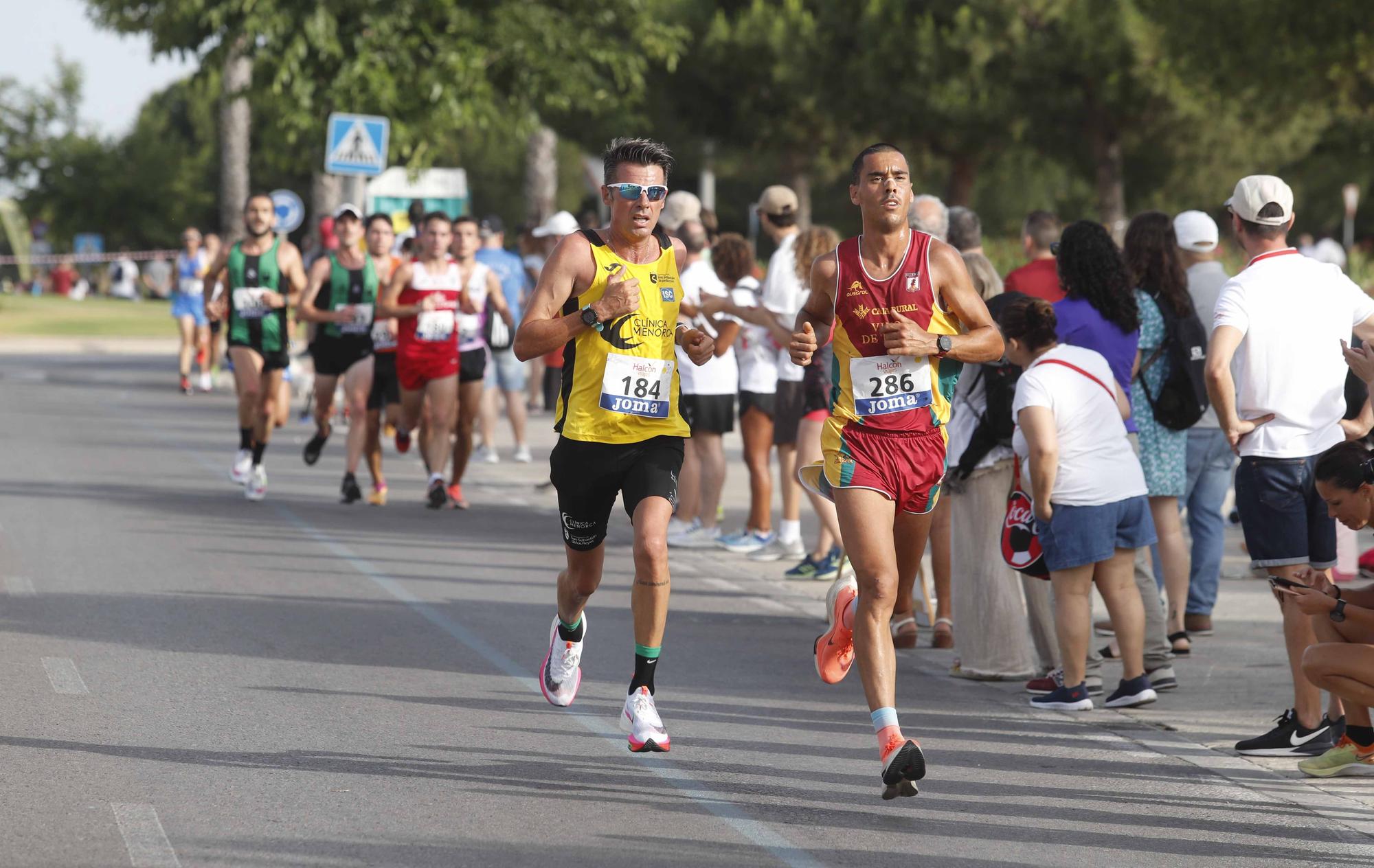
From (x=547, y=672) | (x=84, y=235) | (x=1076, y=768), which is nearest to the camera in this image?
(x=1076, y=768)

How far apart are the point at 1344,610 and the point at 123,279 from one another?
221 feet

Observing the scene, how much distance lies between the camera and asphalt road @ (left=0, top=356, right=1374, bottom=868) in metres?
5.61

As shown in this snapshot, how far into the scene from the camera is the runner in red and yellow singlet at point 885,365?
20.5ft

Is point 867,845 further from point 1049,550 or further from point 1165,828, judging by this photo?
point 1049,550

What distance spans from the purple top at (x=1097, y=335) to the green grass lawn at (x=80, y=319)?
3642 cm

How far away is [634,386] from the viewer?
6719 mm

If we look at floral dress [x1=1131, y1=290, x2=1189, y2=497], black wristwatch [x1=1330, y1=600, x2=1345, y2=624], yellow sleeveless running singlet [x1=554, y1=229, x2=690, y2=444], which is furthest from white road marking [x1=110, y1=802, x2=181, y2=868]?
floral dress [x1=1131, y1=290, x2=1189, y2=497]

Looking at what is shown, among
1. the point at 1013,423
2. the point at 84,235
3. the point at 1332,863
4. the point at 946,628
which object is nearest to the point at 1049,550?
the point at 1013,423

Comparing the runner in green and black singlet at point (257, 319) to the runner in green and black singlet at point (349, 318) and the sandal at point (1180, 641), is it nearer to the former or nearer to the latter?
the runner in green and black singlet at point (349, 318)

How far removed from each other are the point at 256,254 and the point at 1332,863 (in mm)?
10403

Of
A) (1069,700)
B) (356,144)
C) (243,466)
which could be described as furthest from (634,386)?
(356,144)

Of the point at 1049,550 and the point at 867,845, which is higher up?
the point at 1049,550

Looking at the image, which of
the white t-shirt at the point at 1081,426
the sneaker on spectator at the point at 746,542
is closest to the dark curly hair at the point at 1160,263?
the white t-shirt at the point at 1081,426

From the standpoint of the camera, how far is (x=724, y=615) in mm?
10062
